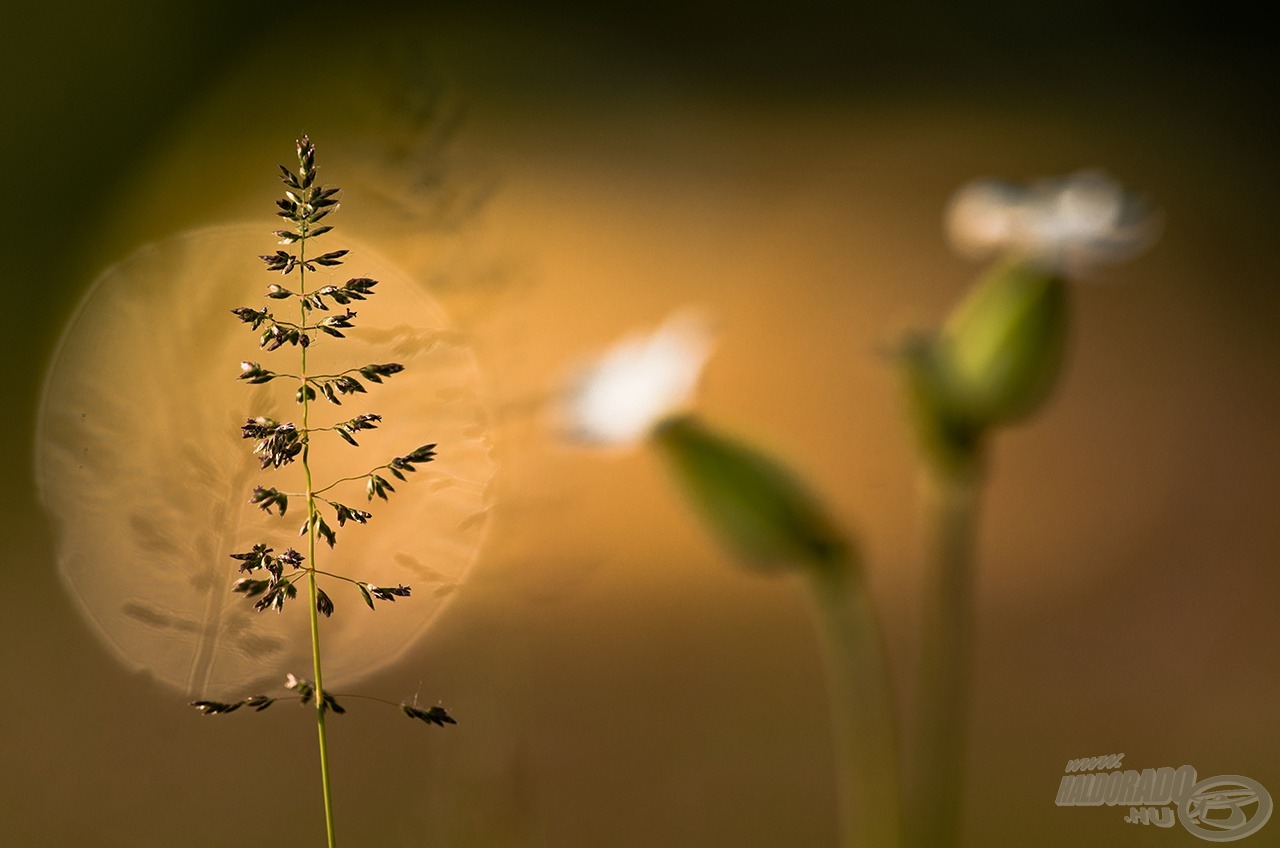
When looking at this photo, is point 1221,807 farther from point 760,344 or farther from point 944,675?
point 760,344

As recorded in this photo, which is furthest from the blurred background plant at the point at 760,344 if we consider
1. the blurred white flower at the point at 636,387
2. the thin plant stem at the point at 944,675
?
the thin plant stem at the point at 944,675

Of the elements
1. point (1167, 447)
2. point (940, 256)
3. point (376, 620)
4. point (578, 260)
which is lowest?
point (376, 620)

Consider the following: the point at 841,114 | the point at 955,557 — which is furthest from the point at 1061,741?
the point at 841,114

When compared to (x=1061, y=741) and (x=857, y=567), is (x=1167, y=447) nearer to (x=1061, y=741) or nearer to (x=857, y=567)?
(x=1061, y=741)

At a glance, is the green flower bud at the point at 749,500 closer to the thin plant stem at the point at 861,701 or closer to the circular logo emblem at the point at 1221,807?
the thin plant stem at the point at 861,701

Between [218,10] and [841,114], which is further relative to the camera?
[841,114]

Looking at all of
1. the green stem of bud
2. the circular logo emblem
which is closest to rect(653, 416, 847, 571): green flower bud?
the green stem of bud

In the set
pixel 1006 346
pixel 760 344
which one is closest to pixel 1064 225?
pixel 1006 346
